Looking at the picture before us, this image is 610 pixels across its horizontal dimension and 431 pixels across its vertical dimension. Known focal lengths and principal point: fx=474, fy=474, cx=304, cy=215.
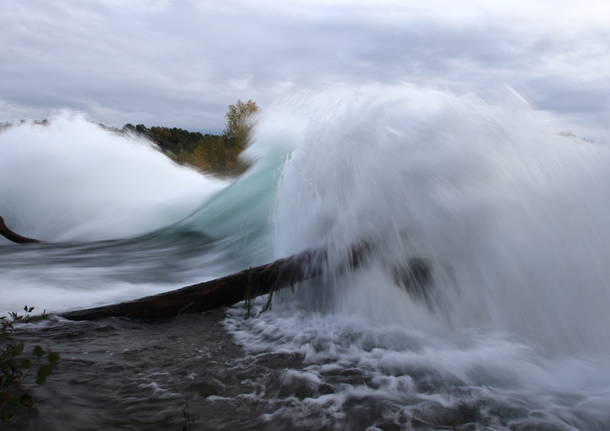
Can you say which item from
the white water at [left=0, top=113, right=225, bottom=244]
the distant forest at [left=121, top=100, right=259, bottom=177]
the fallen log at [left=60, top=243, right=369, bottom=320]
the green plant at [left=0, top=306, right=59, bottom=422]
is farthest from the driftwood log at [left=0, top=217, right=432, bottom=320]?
the distant forest at [left=121, top=100, right=259, bottom=177]

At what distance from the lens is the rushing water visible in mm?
2145

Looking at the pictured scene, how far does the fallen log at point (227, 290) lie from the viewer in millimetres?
3277

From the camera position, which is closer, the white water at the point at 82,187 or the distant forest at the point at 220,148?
the white water at the point at 82,187

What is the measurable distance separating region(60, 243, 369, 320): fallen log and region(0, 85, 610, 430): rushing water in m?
0.09

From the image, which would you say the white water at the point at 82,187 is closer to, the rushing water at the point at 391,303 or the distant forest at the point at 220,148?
the rushing water at the point at 391,303

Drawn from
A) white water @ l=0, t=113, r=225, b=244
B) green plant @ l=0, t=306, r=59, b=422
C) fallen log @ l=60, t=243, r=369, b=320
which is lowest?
green plant @ l=0, t=306, r=59, b=422

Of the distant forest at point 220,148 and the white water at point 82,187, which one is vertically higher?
the distant forest at point 220,148

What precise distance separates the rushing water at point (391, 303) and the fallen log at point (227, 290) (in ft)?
0.30

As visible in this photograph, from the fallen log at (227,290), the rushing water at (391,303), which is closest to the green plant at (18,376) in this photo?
the rushing water at (391,303)

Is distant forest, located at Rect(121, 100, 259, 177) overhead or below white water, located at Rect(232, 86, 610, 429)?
overhead

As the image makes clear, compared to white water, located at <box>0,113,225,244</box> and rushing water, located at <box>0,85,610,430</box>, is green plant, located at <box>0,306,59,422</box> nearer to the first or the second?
rushing water, located at <box>0,85,610,430</box>

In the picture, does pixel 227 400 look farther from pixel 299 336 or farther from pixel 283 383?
pixel 299 336

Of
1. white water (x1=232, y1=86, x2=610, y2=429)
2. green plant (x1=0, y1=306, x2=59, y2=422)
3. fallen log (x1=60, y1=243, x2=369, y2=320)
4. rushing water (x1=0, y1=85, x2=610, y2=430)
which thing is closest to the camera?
green plant (x1=0, y1=306, x2=59, y2=422)

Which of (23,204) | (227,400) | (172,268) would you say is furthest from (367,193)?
(23,204)
